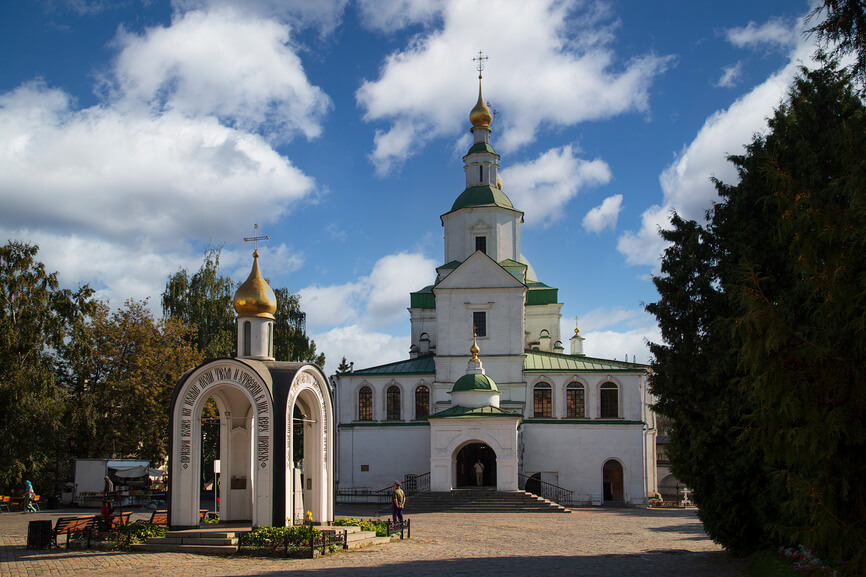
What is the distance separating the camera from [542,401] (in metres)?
36.7

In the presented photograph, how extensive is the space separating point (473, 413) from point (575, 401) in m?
7.24

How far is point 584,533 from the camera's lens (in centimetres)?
2114

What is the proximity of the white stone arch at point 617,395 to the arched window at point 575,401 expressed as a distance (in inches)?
24.3

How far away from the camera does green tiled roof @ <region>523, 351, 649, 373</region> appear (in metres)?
36.5

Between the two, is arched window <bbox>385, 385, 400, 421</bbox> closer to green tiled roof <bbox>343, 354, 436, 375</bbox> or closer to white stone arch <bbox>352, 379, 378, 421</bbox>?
white stone arch <bbox>352, 379, 378, 421</bbox>

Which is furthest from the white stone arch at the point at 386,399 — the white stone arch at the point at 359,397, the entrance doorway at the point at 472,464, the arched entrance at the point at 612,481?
the arched entrance at the point at 612,481

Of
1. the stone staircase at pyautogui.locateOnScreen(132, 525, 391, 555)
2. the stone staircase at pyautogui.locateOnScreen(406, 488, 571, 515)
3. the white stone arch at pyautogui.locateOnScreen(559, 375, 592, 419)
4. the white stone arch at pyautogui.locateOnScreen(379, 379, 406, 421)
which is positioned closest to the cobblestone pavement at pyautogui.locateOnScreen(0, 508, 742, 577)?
the stone staircase at pyautogui.locateOnScreen(132, 525, 391, 555)

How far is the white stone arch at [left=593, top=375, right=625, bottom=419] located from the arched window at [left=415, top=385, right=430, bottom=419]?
8.31m

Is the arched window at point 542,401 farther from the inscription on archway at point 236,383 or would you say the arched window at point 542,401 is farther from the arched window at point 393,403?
the inscription on archway at point 236,383

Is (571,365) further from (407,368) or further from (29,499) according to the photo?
(29,499)

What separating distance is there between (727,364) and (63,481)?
33.2m

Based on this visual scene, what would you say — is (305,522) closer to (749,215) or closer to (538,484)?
(749,215)

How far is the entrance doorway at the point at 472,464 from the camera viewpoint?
34312mm

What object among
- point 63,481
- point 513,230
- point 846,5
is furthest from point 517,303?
point 846,5
